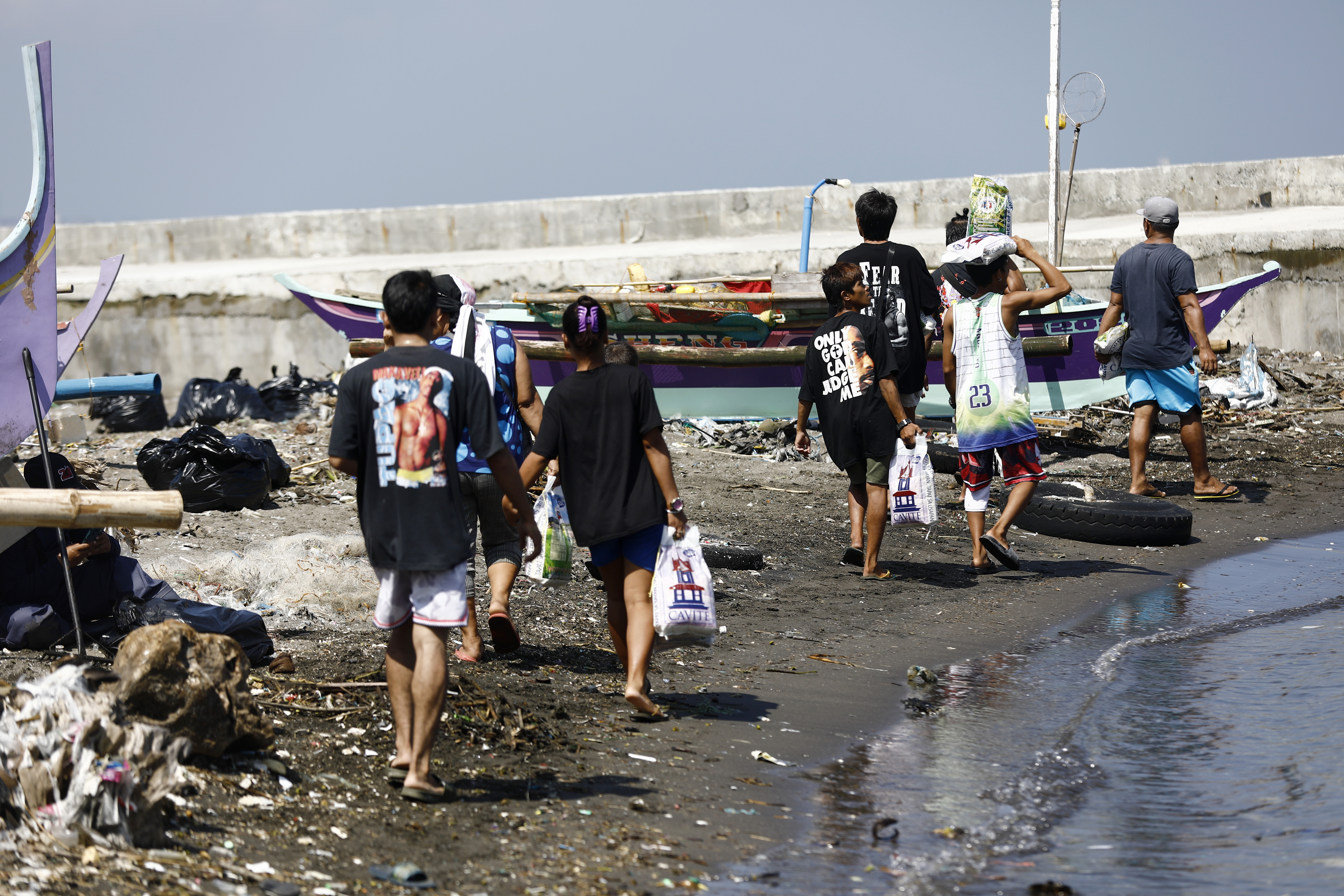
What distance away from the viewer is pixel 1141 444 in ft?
30.4

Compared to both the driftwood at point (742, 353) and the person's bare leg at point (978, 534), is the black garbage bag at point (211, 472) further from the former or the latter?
the person's bare leg at point (978, 534)

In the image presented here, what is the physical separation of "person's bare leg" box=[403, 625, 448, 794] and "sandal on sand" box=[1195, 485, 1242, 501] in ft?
24.6

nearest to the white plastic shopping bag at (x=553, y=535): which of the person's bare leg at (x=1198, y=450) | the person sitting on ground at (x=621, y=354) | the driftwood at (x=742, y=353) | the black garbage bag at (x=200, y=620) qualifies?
the person sitting on ground at (x=621, y=354)

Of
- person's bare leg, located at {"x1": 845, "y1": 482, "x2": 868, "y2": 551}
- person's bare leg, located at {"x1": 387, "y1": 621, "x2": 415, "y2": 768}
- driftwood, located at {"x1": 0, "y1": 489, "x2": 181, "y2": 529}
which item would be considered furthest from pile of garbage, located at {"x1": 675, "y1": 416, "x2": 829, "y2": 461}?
driftwood, located at {"x1": 0, "y1": 489, "x2": 181, "y2": 529}

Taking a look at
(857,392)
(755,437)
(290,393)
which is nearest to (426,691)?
(857,392)

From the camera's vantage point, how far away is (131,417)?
13727 millimetres

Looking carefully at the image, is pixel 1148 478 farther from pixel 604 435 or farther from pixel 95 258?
pixel 95 258

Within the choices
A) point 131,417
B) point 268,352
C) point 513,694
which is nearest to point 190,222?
point 268,352

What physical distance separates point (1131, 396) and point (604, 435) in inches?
236

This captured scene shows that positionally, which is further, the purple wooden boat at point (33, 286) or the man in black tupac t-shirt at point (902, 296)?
the man in black tupac t-shirt at point (902, 296)

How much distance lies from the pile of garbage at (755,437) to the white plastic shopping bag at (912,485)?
425cm

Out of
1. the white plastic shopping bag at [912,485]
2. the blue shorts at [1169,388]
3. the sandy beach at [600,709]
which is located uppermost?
the blue shorts at [1169,388]

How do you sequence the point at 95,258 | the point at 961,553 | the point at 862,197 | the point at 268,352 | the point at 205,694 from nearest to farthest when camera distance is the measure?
the point at 205,694 < the point at 862,197 < the point at 961,553 < the point at 268,352 < the point at 95,258

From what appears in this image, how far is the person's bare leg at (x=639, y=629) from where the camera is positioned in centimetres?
470
